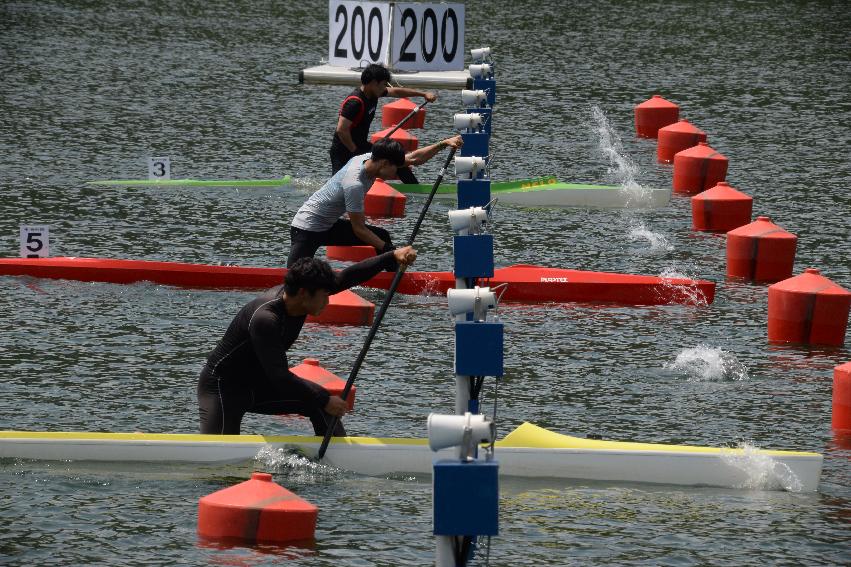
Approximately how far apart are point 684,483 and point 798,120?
52.9 ft

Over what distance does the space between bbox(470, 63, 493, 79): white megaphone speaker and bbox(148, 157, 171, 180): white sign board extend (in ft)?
11.6

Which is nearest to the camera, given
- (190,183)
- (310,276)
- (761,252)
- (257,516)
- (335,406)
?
(257,516)

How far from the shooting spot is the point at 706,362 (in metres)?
12.4

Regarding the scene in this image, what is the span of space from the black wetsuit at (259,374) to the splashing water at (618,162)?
9.45 m

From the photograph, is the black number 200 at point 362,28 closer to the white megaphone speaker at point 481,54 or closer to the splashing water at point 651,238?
the white megaphone speaker at point 481,54

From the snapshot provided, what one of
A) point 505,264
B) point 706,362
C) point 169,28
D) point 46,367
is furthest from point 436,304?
point 169,28

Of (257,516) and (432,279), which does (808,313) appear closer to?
(432,279)

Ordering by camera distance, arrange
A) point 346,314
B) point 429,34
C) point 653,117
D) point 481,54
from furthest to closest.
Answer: point 429,34
point 653,117
point 481,54
point 346,314

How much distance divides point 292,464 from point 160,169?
399 inches

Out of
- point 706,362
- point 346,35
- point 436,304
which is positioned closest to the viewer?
point 706,362

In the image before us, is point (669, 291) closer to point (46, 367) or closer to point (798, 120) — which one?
point (46, 367)

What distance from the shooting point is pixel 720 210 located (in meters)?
17.6

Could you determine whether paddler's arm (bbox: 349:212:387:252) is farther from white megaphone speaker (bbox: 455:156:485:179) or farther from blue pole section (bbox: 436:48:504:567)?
white megaphone speaker (bbox: 455:156:485:179)

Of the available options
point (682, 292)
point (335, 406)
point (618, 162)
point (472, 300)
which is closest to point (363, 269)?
point (335, 406)
